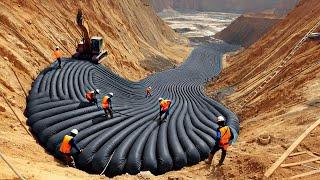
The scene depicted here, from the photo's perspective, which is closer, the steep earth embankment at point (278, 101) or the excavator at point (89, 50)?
the steep earth embankment at point (278, 101)

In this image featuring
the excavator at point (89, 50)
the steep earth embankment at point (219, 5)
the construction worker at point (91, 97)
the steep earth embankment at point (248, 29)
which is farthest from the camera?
the steep earth embankment at point (219, 5)

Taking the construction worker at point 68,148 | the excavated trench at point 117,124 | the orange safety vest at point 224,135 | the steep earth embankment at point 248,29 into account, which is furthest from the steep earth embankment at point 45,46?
the steep earth embankment at point 248,29

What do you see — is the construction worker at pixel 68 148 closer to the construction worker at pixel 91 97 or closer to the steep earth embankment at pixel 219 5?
the construction worker at pixel 91 97

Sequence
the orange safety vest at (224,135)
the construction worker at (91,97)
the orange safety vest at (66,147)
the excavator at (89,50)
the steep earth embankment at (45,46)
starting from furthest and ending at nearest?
the excavator at (89,50) < the construction worker at (91,97) < the steep earth embankment at (45,46) < the orange safety vest at (66,147) < the orange safety vest at (224,135)

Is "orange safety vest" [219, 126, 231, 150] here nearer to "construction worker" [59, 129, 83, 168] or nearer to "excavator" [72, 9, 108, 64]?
"construction worker" [59, 129, 83, 168]

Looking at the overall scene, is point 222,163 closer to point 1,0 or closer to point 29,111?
point 29,111

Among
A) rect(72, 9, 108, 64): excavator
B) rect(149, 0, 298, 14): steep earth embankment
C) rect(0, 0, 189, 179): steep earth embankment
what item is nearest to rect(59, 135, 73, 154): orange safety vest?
rect(0, 0, 189, 179): steep earth embankment

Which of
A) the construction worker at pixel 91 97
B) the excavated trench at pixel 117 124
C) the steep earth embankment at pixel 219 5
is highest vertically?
the steep earth embankment at pixel 219 5
